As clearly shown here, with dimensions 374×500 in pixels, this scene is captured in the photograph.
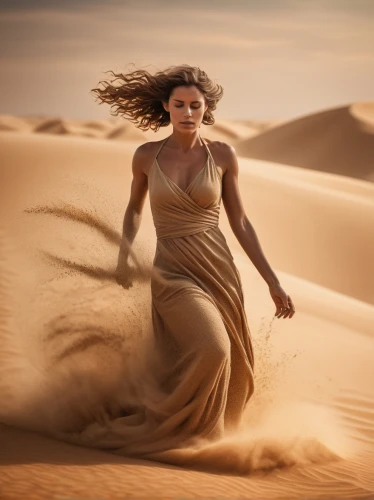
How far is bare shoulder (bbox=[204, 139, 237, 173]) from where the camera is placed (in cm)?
536

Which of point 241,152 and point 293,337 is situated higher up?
point 241,152

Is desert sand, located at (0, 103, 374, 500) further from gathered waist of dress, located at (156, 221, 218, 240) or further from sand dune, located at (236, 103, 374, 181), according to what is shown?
sand dune, located at (236, 103, 374, 181)

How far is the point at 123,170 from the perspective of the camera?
1480 centimetres

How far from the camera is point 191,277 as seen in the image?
524 centimetres

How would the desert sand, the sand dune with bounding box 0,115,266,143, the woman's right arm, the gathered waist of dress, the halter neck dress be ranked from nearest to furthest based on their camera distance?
the desert sand → the halter neck dress → the gathered waist of dress → the woman's right arm → the sand dune with bounding box 0,115,266,143

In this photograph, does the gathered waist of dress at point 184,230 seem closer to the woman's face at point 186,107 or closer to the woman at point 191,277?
the woman at point 191,277

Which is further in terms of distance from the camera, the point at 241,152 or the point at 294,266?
the point at 241,152

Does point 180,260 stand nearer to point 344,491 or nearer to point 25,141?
point 344,491

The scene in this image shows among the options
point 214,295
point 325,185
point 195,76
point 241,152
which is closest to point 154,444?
point 214,295

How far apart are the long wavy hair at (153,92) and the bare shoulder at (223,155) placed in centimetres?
34

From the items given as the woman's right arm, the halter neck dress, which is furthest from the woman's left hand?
the woman's right arm

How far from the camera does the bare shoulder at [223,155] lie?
5.36m

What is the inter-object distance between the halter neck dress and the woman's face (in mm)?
199

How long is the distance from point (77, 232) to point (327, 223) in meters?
8.58
